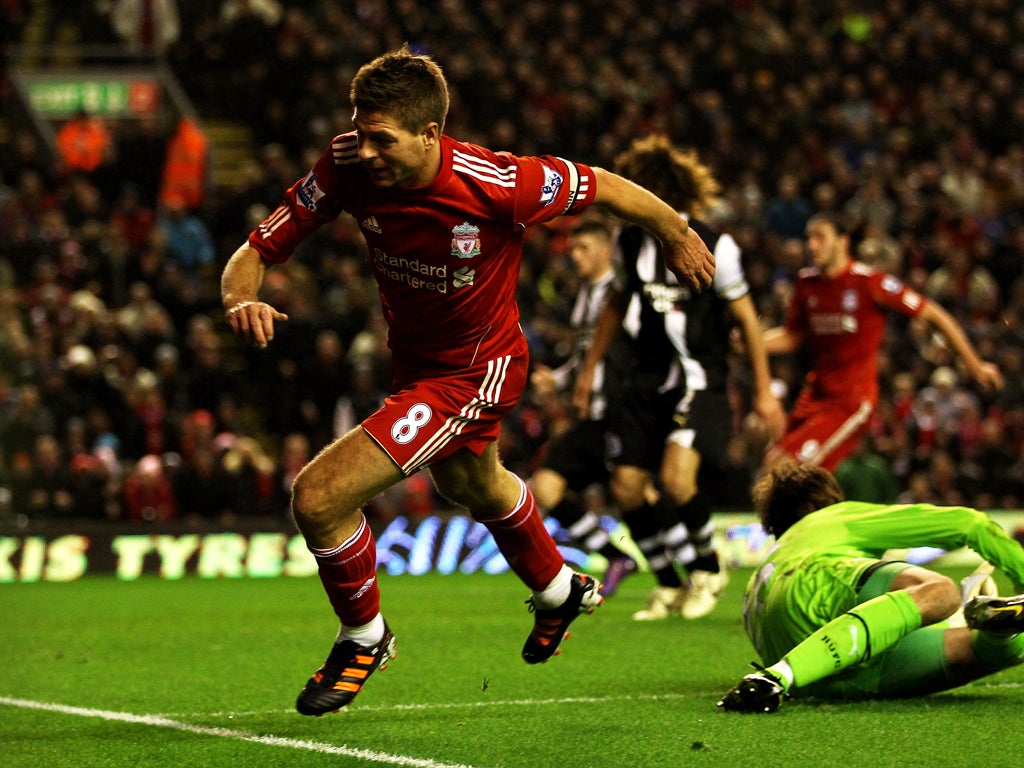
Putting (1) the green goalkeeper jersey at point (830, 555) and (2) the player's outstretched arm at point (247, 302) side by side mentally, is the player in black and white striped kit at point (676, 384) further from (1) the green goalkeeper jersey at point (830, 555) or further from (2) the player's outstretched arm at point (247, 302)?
(2) the player's outstretched arm at point (247, 302)

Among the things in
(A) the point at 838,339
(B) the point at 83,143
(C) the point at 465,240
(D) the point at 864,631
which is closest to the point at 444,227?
(C) the point at 465,240

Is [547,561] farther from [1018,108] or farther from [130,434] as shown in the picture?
[1018,108]

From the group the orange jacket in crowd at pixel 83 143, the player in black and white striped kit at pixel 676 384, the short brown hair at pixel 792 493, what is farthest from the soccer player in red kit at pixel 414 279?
the orange jacket in crowd at pixel 83 143

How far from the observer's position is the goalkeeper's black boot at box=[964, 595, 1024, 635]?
5.43m

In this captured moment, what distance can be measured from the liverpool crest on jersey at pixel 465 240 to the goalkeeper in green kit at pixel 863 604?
1644 millimetres

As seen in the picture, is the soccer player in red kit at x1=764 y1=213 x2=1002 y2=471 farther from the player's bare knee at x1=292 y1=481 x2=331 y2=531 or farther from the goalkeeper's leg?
the player's bare knee at x1=292 y1=481 x2=331 y2=531

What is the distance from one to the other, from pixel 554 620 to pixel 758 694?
3.57 feet

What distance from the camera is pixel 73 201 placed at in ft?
61.1

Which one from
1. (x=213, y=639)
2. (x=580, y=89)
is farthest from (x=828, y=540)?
(x=580, y=89)

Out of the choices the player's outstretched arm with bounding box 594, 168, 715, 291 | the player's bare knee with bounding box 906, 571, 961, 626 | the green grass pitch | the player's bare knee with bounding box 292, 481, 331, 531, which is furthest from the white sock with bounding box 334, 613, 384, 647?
the player's bare knee with bounding box 906, 571, 961, 626

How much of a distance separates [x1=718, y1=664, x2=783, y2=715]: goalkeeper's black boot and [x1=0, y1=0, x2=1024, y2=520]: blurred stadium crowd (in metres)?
10.8

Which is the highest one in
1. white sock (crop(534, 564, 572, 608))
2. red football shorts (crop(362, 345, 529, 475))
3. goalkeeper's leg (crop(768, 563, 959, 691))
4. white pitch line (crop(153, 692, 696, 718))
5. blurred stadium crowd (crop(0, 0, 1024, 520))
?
red football shorts (crop(362, 345, 529, 475))

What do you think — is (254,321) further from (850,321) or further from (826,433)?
(850,321)

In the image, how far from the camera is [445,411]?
5785mm
